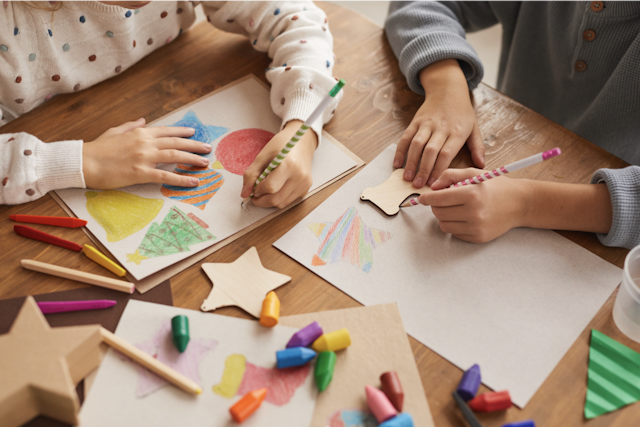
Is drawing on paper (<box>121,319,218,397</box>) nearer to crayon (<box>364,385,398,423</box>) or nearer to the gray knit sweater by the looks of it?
crayon (<box>364,385,398,423</box>)

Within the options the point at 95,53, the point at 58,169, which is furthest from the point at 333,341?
the point at 95,53

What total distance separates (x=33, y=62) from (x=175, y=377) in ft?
2.09

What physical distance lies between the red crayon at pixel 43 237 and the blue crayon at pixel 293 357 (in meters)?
0.34

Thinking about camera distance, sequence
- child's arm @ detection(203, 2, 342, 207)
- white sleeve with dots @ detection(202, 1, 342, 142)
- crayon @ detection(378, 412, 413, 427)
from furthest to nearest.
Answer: white sleeve with dots @ detection(202, 1, 342, 142) → child's arm @ detection(203, 2, 342, 207) → crayon @ detection(378, 412, 413, 427)

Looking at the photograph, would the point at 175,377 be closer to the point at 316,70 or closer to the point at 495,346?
the point at 495,346

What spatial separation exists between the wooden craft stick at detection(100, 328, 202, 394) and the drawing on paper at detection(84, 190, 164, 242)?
16 centimetres

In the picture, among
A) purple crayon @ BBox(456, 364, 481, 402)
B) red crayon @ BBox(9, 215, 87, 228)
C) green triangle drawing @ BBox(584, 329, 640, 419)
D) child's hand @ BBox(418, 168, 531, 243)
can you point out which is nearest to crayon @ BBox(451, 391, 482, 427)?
purple crayon @ BBox(456, 364, 481, 402)

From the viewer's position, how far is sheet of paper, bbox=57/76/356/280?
0.65m

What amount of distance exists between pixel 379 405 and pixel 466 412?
0.10 meters

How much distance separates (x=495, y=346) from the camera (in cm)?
58

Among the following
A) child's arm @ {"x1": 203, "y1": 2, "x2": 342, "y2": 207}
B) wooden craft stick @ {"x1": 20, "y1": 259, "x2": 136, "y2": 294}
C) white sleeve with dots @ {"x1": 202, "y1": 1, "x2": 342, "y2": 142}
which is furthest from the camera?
white sleeve with dots @ {"x1": 202, "y1": 1, "x2": 342, "y2": 142}

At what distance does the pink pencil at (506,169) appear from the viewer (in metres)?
0.59

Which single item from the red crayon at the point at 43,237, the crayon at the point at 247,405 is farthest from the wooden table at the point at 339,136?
the crayon at the point at 247,405

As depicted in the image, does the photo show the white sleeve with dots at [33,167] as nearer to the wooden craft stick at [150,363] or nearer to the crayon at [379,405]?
the wooden craft stick at [150,363]
